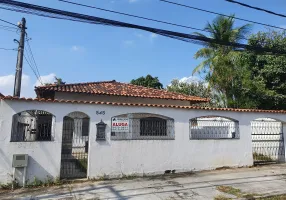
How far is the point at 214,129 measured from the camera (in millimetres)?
9844

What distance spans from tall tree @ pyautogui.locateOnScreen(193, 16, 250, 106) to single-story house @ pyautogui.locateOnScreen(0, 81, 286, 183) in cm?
611

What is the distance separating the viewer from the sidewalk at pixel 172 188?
6.19 metres

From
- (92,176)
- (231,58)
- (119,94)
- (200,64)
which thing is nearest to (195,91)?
(200,64)

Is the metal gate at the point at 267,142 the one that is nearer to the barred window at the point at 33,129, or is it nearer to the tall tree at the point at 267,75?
the tall tree at the point at 267,75

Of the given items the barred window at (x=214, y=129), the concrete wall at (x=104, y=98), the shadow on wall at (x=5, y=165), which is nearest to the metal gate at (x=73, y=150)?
the shadow on wall at (x=5, y=165)

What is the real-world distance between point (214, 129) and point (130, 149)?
365 centimetres

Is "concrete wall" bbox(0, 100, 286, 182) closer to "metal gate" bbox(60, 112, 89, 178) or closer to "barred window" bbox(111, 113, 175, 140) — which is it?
"barred window" bbox(111, 113, 175, 140)

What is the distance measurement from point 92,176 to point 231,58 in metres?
13.1

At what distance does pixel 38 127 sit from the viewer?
7578 millimetres

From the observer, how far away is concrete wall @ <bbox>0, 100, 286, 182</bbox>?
285 inches

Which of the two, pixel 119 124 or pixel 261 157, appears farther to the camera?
pixel 261 157

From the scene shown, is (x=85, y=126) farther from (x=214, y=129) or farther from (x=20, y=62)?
(x=20, y=62)

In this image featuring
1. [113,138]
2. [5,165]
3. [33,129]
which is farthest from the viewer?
[113,138]

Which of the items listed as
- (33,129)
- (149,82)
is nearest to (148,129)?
(33,129)
